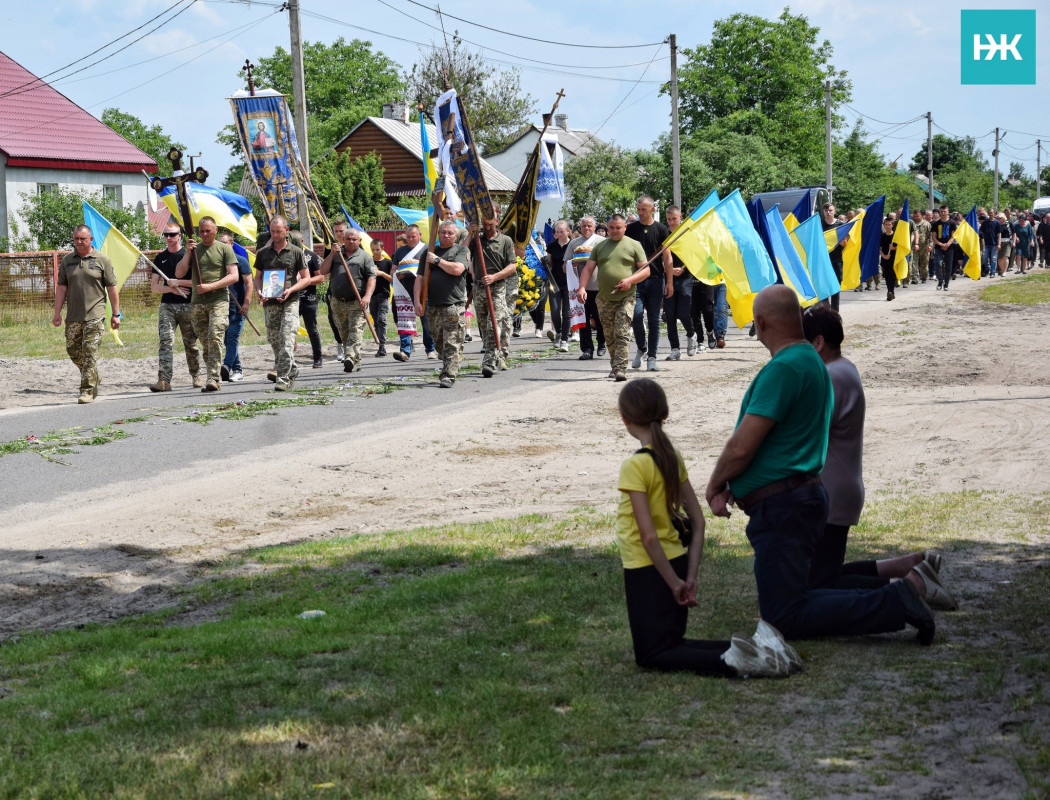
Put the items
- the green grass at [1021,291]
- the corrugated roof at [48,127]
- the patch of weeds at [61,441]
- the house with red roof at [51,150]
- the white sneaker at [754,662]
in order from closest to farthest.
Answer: the white sneaker at [754,662]
the patch of weeds at [61,441]
the green grass at [1021,291]
the house with red roof at [51,150]
the corrugated roof at [48,127]

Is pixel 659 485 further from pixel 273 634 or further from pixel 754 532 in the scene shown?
pixel 273 634

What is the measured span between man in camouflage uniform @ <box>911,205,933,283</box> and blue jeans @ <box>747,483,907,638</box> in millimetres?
30531

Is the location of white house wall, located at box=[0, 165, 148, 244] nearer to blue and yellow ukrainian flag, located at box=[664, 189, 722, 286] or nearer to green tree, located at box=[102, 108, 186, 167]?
blue and yellow ukrainian flag, located at box=[664, 189, 722, 286]

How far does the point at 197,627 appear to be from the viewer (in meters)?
5.89

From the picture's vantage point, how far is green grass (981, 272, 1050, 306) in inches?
1037

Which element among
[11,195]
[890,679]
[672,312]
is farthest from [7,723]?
[11,195]

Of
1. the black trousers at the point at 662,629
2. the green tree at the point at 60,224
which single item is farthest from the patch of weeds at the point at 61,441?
the green tree at the point at 60,224

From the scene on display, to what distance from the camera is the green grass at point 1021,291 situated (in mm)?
26328

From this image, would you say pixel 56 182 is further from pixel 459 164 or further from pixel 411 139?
pixel 459 164

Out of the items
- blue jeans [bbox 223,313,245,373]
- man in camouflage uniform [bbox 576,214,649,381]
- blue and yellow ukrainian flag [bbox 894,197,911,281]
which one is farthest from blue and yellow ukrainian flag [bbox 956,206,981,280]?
blue jeans [bbox 223,313,245,373]

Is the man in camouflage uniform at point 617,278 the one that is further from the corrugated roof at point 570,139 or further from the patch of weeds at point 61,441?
the corrugated roof at point 570,139

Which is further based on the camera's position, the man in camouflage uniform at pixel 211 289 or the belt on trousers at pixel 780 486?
the man in camouflage uniform at pixel 211 289

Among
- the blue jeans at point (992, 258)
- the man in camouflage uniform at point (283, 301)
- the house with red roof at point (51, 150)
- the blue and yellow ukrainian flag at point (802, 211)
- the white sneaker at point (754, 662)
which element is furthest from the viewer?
the house with red roof at point (51, 150)

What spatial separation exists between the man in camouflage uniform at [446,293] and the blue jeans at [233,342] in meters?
3.04
